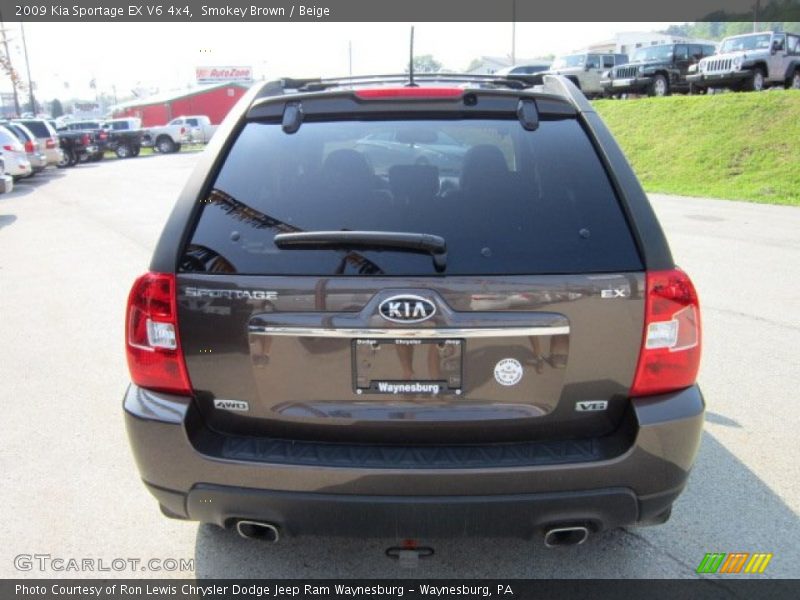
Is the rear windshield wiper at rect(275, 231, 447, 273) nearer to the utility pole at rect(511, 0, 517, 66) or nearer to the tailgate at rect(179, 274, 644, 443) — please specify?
the tailgate at rect(179, 274, 644, 443)

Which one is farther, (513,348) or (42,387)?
(42,387)

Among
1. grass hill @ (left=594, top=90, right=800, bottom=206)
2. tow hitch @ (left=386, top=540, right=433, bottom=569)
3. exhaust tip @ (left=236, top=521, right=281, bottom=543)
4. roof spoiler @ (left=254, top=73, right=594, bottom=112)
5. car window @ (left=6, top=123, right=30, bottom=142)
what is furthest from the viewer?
car window @ (left=6, top=123, right=30, bottom=142)

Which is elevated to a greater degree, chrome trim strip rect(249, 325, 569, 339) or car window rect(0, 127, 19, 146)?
chrome trim strip rect(249, 325, 569, 339)

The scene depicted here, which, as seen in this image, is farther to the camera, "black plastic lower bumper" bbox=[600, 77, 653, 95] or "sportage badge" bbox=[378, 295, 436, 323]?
"black plastic lower bumper" bbox=[600, 77, 653, 95]

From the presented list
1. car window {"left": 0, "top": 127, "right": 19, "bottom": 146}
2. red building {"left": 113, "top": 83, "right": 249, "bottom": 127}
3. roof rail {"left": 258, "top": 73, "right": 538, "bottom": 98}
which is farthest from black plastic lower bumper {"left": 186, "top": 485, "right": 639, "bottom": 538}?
red building {"left": 113, "top": 83, "right": 249, "bottom": 127}

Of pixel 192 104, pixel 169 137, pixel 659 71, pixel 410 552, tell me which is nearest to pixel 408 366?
pixel 410 552

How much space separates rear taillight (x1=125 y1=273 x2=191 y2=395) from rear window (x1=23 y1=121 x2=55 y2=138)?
26.6 m

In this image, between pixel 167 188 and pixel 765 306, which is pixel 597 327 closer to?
pixel 765 306

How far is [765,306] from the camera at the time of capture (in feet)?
22.1

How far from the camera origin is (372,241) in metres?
2.34

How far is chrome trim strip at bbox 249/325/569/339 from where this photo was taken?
2309mm

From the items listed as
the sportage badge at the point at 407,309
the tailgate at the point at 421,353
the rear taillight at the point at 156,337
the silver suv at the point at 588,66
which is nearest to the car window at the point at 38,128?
the silver suv at the point at 588,66

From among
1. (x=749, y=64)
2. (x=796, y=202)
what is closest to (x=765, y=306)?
(x=796, y=202)

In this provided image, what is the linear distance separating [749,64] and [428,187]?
23868 millimetres
